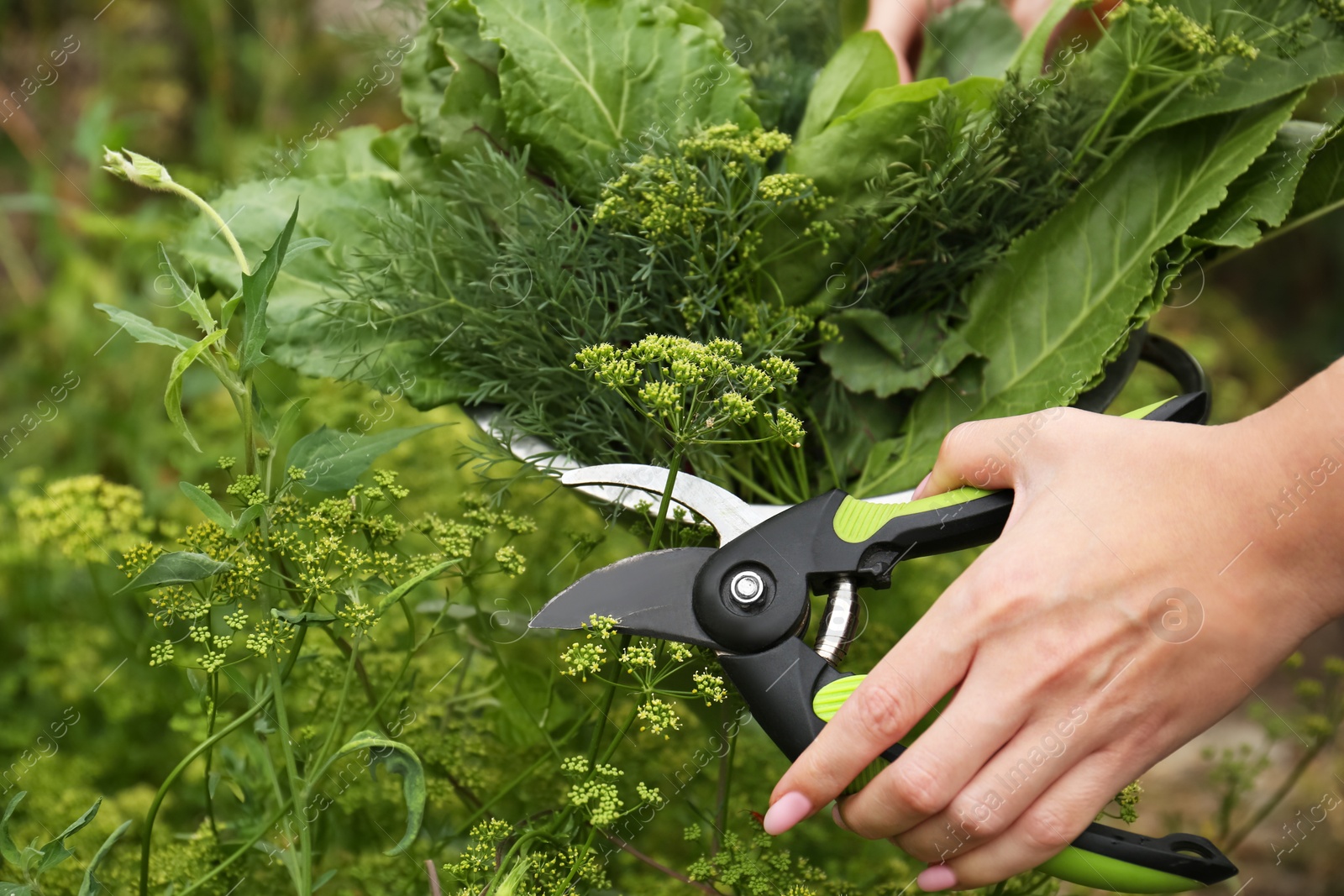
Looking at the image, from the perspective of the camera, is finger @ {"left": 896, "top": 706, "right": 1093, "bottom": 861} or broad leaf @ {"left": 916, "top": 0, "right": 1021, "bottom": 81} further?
broad leaf @ {"left": 916, "top": 0, "right": 1021, "bottom": 81}

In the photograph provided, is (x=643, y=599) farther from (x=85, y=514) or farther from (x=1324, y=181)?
(x=1324, y=181)

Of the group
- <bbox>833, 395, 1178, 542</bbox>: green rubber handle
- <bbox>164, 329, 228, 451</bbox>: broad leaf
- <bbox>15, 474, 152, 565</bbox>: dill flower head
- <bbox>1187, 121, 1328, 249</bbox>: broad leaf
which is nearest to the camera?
<bbox>164, 329, 228, 451</bbox>: broad leaf

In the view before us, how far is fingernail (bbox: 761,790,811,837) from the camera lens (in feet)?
2.35

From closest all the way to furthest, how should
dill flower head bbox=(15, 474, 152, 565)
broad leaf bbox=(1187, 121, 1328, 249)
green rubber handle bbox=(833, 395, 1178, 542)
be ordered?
green rubber handle bbox=(833, 395, 1178, 542), broad leaf bbox=(1187, 121, 1328, 249), dill flower head bbox=(15, 474, 152, 565)

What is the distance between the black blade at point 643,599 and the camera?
2.49 feet

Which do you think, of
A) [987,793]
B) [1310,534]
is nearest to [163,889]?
[987,793]

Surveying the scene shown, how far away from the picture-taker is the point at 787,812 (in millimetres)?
719

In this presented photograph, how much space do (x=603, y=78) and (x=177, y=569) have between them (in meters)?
0.63

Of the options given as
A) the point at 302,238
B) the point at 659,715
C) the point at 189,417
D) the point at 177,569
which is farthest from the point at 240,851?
the point at 189,417

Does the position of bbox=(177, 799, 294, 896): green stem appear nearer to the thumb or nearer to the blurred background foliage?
the blurred background foliage

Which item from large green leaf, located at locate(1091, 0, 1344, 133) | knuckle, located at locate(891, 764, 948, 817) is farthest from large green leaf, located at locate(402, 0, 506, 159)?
knuckle, located at locate(891, 764, 948, 817)

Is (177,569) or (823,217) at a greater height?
(823,217)

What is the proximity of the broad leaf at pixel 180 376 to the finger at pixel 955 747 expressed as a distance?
55cm

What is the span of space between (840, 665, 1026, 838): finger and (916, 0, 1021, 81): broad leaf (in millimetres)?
749
